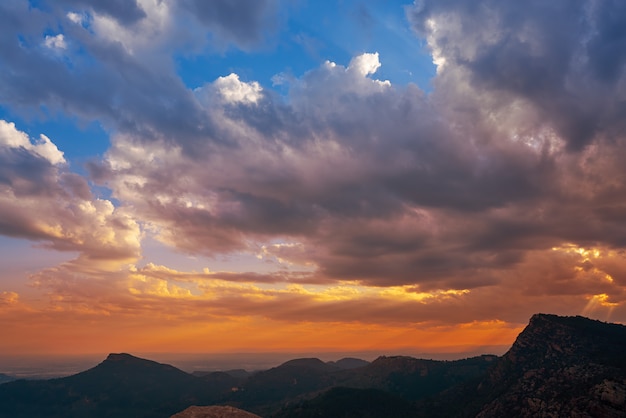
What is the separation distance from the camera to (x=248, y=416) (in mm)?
173000

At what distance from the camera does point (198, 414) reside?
572ft

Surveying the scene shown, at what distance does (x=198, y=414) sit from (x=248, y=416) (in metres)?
20.1
